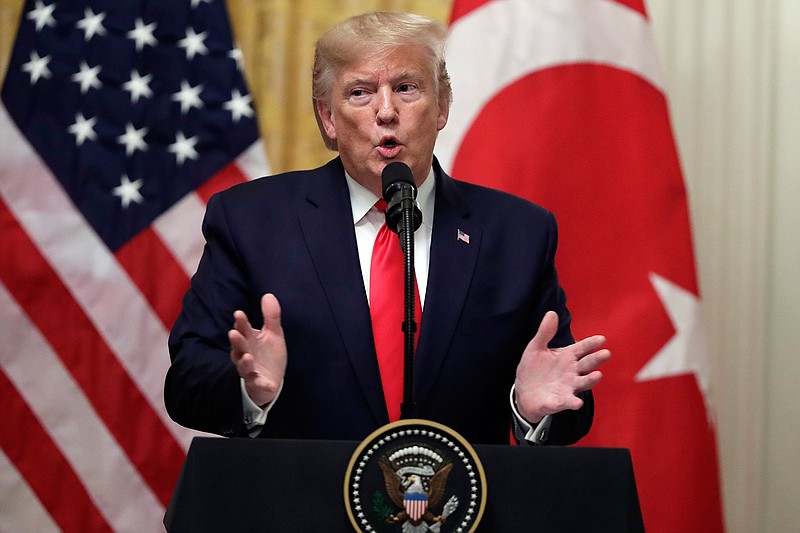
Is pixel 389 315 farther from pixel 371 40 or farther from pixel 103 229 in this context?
pixel 103 229

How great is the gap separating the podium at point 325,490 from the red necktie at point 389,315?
2.04ft

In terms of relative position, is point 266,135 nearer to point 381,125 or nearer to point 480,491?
point 381,125

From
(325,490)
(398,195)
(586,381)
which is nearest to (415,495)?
(325,490)

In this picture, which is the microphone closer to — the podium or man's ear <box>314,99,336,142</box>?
the podium

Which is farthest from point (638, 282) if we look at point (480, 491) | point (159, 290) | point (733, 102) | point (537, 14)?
point (480, 491)

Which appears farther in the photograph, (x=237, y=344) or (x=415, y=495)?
(x=237, y=344)

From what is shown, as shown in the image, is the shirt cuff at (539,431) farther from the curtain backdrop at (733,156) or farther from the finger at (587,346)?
the curtain backdrop at (733,156)

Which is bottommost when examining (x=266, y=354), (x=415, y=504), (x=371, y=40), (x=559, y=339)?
(x=559, y=339)

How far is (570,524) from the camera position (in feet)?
4.86

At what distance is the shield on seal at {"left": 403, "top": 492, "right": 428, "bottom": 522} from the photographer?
4.62ft

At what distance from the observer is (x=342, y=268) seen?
7.03ft

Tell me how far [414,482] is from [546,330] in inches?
18.4

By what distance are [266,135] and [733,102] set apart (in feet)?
5.47

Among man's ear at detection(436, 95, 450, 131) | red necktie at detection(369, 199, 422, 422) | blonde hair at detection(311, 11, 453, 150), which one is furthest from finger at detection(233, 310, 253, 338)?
man's ear at detection(436, 95, 450, 131)
